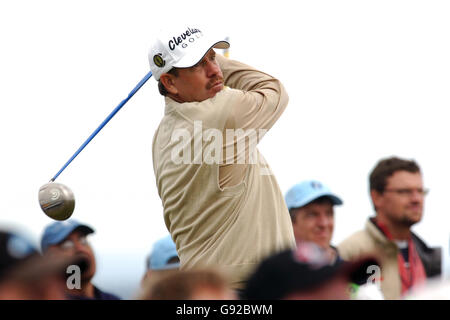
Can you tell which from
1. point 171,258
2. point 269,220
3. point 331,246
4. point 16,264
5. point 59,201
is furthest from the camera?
point 171,258

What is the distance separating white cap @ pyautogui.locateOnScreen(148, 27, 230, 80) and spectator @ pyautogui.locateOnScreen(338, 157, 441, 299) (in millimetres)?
1252

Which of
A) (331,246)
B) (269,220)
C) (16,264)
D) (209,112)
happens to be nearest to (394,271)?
(331,246)

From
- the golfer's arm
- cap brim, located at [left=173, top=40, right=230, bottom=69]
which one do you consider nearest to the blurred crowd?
the golfer's arm

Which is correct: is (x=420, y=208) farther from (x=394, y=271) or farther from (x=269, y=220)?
(x=269, y=220)

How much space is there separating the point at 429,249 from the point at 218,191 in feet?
5.34

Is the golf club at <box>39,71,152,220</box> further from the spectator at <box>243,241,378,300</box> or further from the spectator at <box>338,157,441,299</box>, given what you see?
the spectator at <box>243,241,378,300</box>

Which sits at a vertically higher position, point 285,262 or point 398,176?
point 398,176

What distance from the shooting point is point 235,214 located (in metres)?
4.91

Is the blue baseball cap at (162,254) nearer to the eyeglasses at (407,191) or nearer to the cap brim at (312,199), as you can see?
the cap brim at (312,199)

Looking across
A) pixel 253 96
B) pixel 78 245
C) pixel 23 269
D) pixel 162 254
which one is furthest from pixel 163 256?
pixel 23 269

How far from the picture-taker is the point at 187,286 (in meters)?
3.19

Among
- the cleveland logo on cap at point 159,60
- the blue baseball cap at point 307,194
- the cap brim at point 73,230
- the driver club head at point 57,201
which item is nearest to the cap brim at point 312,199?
the blue baseball cap at point 307,194

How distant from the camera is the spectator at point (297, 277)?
304cm

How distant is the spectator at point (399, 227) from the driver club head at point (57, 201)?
1.40 m
